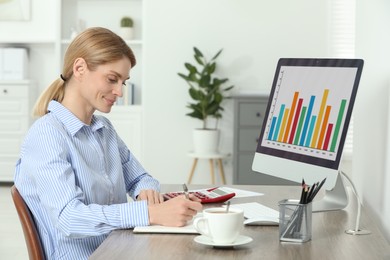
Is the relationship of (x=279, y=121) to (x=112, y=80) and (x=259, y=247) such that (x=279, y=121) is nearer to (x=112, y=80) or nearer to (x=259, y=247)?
(x=112, y=80)

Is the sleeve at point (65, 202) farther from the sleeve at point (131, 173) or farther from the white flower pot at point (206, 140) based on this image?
the white flower pot at point (206, 140)

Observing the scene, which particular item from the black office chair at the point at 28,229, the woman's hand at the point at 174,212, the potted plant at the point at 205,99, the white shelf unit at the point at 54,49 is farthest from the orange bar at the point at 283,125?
the white shelf unit at the point at 54,49

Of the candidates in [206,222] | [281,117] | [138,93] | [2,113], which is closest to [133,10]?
[138,93]

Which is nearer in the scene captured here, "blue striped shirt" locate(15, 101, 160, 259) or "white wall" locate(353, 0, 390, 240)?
"blue striped shirt" locate(15, 101, 160, 259)

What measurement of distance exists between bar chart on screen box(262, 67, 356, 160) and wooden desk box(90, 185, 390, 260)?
0.26 m

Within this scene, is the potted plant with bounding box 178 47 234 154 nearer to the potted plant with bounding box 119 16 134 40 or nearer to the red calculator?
the potted plant with bounding box 119 16 134 40

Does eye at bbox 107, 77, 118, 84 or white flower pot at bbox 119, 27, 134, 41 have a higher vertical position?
white flower pot at bbox 119, 27, 134, 41

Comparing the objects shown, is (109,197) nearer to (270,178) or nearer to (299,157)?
(299,157)

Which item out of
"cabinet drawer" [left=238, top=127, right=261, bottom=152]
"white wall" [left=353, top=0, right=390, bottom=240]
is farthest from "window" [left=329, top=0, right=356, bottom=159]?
"white wall" [left=353, top=0, right=390, bottom=240]

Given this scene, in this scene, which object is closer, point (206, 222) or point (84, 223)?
point (206, 222)

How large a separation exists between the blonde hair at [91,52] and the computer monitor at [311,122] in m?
0.50

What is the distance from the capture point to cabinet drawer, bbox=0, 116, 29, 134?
6.93 m

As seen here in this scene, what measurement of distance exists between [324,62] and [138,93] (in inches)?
191

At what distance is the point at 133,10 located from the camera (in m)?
7.02
